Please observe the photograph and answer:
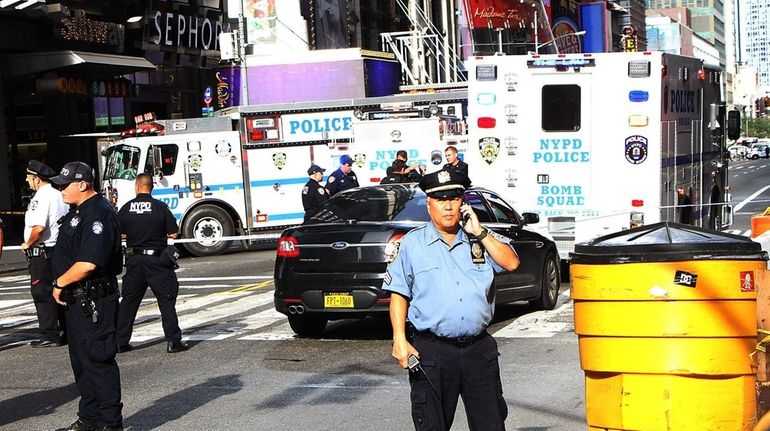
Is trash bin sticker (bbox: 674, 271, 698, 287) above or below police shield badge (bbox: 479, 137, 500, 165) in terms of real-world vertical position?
below

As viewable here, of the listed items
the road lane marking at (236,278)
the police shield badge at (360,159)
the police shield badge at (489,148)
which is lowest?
the road lane marking at (236,278)

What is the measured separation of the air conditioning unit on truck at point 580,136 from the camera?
49.7ft

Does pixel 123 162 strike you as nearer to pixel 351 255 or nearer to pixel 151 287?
pixel 151 287

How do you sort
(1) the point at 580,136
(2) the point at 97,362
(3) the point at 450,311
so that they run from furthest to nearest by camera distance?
(1) the point at 580,136 < (2) the point at 97,362 < (3) the point at 450,311

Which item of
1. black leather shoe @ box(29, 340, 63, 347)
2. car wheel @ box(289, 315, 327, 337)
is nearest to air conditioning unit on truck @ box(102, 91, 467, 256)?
black leather shoe @ box(29, 340, 63, 347)

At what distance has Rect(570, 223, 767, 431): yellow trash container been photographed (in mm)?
5891

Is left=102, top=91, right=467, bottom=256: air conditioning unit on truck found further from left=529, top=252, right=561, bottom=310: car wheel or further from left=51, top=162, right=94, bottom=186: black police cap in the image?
left=51, top=162, right=94, bottom=186: black police cap

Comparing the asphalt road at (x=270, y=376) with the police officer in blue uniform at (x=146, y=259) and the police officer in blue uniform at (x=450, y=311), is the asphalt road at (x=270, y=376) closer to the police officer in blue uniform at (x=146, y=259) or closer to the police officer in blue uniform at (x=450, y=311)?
the police officer in blue uniform at (x=146, y=259)

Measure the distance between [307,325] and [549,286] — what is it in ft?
9.68

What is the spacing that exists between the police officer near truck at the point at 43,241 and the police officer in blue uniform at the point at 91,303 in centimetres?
341

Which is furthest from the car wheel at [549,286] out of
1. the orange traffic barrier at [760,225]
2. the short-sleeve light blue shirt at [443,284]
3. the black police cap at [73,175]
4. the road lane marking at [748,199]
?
the road lane marking at [748,199]

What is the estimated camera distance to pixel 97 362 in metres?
7.83

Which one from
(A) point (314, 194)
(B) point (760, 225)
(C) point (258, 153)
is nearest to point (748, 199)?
(C) point (258, 153)

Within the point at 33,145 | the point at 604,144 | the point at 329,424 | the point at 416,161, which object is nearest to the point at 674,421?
the point at 329,424
